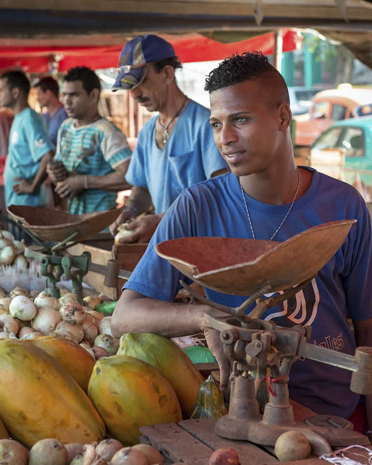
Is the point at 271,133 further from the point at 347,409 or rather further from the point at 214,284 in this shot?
the point at 347,409

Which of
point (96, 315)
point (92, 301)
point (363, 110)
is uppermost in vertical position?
point (96, 315)

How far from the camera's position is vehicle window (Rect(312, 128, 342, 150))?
500 inches

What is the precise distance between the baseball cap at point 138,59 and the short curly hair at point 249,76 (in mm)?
1910

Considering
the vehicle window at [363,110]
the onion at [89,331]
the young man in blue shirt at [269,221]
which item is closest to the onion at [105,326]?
the onion at [89,331]

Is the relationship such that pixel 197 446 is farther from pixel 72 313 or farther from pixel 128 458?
pixel 72 313

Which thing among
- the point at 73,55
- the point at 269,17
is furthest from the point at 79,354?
the point at 73,55

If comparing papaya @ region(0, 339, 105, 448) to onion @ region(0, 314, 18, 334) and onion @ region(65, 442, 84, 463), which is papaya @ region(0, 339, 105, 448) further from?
onion @ region(0, 314, 18, 334)

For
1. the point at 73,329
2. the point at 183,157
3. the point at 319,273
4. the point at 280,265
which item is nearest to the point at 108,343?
the point at 73,329

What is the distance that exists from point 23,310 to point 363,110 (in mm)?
12384

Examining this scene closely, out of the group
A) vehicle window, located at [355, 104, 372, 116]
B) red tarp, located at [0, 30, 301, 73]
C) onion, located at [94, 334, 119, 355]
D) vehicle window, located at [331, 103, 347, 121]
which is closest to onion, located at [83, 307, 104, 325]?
onion, located at [94, 334, 119, 355]

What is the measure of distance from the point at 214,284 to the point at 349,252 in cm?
87

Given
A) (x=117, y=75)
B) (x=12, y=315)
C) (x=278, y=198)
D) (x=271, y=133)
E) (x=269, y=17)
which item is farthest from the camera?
(x=269, y=17)

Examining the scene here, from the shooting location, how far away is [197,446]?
1.54 m

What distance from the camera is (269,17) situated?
19.2 ft
